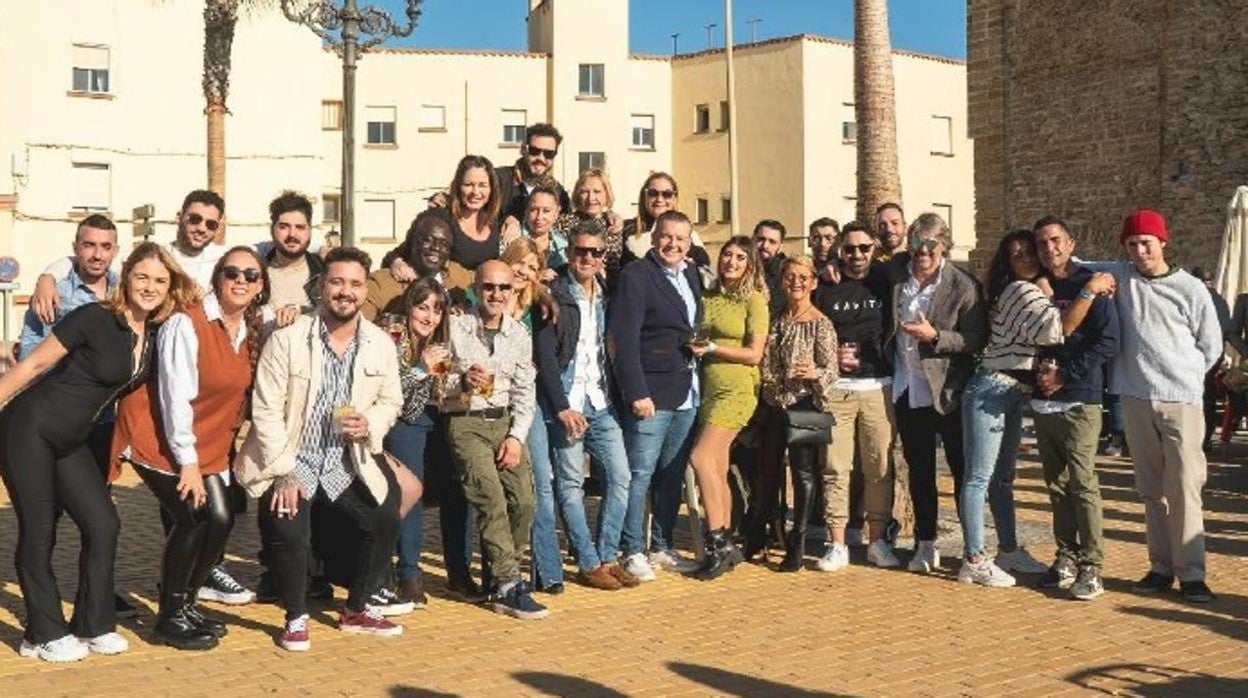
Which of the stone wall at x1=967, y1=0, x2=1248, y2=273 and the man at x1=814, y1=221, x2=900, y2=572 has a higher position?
the stone wall at x1=967, y1=0, x2=1248, y2=273

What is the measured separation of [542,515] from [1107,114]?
17.5 m

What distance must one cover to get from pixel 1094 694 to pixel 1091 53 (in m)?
19.0

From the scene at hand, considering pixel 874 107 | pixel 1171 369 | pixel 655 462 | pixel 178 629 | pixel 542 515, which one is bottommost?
pixel 178 629

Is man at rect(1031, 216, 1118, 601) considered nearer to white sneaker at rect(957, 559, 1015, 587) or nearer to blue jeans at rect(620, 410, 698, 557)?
white sneaker at rect(957, 559, 1015, 587)

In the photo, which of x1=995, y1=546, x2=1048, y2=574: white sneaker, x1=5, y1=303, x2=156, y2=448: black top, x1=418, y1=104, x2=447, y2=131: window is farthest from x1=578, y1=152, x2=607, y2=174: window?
x1=5, y1=303, x2=156, y2=448: black top

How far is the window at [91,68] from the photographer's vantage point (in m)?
38.8

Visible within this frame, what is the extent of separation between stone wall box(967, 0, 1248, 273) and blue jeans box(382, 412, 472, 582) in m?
16.1

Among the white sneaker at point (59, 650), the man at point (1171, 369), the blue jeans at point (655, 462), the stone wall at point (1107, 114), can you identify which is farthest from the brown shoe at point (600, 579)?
the stone wall at point (1107, 114)

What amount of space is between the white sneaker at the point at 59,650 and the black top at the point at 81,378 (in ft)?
3.01

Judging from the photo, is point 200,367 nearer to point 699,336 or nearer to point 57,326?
point 57,326

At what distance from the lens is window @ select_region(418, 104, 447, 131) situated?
47.1 metres

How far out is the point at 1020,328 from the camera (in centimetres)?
830

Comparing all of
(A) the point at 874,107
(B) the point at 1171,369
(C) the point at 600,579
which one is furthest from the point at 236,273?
(A) the point at 874,107

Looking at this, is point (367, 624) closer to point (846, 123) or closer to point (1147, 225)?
point (1147, 225)
